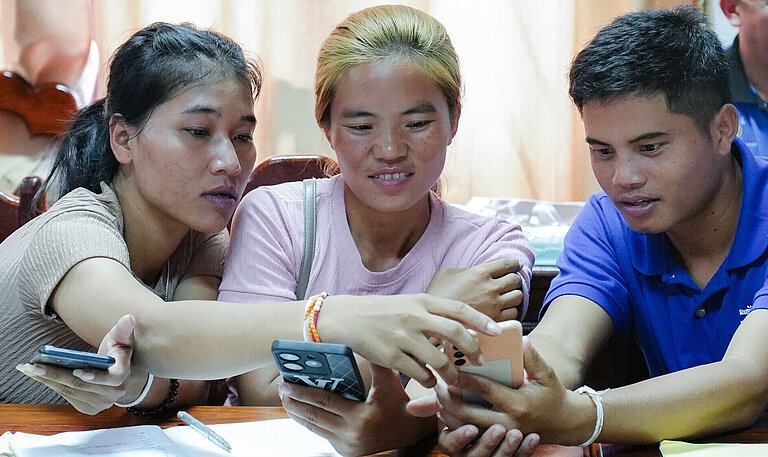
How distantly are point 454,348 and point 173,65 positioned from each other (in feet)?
2.49

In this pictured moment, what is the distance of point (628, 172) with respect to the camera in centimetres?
139

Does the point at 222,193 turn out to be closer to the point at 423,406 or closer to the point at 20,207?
the point at 423,406

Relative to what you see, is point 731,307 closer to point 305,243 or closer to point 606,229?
point 606,229

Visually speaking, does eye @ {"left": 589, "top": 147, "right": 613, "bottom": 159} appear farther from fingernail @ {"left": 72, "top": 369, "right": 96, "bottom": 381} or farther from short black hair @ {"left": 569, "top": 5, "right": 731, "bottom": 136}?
fingernail @ {"left": 72, "top": 369, "right": 96, "bottom": 381}

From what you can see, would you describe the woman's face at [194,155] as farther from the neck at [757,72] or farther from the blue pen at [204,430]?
the neck at [757,72]

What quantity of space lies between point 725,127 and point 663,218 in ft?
0.69

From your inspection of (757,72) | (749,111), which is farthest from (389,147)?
(757,72)

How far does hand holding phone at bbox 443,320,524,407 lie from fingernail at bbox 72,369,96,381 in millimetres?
474

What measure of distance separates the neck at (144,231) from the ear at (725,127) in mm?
992

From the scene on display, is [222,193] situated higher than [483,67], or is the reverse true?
[483,67]

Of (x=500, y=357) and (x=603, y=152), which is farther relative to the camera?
(x=603, y=152)

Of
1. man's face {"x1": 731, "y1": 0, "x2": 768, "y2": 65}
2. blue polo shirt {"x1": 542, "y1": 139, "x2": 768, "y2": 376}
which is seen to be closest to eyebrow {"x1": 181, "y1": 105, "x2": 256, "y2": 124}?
blue polo shirt {"x1": 542, "y1": 139, "x2": 768, "y2": 376}

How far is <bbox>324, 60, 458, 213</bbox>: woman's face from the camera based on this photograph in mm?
1487

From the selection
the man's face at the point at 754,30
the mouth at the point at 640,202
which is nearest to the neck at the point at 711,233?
the mouth at the point at 640,202
